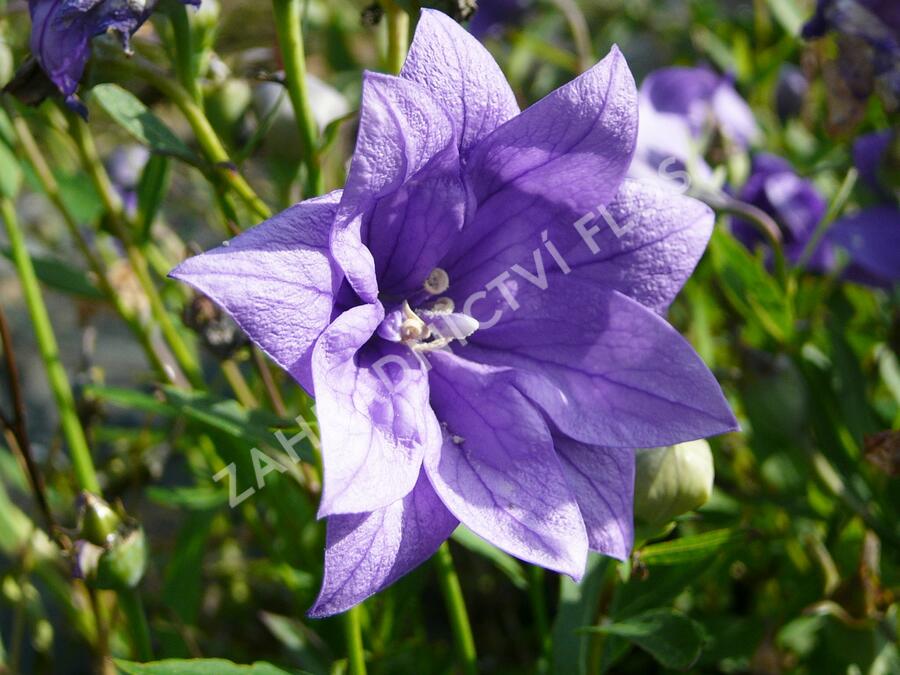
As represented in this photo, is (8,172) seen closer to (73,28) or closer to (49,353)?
(49,353)

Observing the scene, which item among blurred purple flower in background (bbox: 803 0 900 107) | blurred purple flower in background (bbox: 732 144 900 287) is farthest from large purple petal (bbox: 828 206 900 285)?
blurred purple flower in background (bbox: 803 0 900 107)

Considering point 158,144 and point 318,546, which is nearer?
point 158,144

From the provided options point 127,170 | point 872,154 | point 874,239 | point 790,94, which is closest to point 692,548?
point 874,239

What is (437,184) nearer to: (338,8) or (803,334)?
(803,334)

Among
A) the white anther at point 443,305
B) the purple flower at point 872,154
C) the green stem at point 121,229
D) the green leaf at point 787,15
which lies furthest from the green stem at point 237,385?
the green leaf at point 787,15

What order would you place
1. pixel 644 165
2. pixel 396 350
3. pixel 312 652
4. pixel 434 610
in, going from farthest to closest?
1. pixel 434 610
2. pixel 644 165
3. pixel 312 652
4. pixel 396 350

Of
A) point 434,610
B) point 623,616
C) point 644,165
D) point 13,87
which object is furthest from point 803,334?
point 13,87
